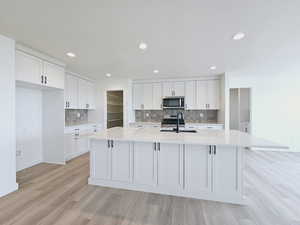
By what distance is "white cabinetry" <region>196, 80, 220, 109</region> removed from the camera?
4.75m

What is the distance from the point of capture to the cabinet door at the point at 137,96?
5.30 metres

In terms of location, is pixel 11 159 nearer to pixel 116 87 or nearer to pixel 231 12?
pixel 116 87

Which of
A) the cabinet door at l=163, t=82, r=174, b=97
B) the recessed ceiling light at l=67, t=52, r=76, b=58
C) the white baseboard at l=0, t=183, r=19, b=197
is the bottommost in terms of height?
the white baseboard at l=0, t=183, r=19, b=197

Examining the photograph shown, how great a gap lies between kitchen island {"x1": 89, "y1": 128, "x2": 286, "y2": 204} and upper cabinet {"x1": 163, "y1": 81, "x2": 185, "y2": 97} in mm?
2838

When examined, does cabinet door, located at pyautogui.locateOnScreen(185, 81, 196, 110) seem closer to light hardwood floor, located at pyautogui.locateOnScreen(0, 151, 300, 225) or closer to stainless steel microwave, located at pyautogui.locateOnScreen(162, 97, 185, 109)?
stainless steel microwave, located at pyautogui.locateOnScreen(162, 97, 185, 109)

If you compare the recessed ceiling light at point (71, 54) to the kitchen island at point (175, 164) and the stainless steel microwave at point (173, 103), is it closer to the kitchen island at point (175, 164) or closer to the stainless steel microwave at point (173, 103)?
the kitchen island at point (175, 164)

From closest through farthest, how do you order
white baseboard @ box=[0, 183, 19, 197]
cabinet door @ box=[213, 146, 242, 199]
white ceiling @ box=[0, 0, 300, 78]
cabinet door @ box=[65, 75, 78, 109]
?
white ceiling @ box=[0, 0, 300, 78]
cabinet door @ box=[213, 146, 242, 199]
white baseboard @ box=[0, 183, 19, 197]
cabinet door @ box=[65, 75, 78, 109]

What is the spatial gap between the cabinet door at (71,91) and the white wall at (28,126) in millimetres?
618

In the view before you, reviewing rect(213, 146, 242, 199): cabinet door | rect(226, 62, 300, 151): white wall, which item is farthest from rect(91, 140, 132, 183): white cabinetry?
rect(226, 62, 300, 151): white wall

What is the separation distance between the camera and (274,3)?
62.6 inches

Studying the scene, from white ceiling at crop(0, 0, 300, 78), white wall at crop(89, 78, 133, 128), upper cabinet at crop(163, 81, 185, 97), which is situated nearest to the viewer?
white ceiling at crop(0, 0, 300, 78)

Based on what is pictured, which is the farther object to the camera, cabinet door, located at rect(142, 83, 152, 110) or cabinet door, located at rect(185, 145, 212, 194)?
cabinet door, located at rect(142, 83, 152, 110)

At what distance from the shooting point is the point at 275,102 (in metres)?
4.68

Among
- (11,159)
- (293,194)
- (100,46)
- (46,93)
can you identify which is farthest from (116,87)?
(293,194)
